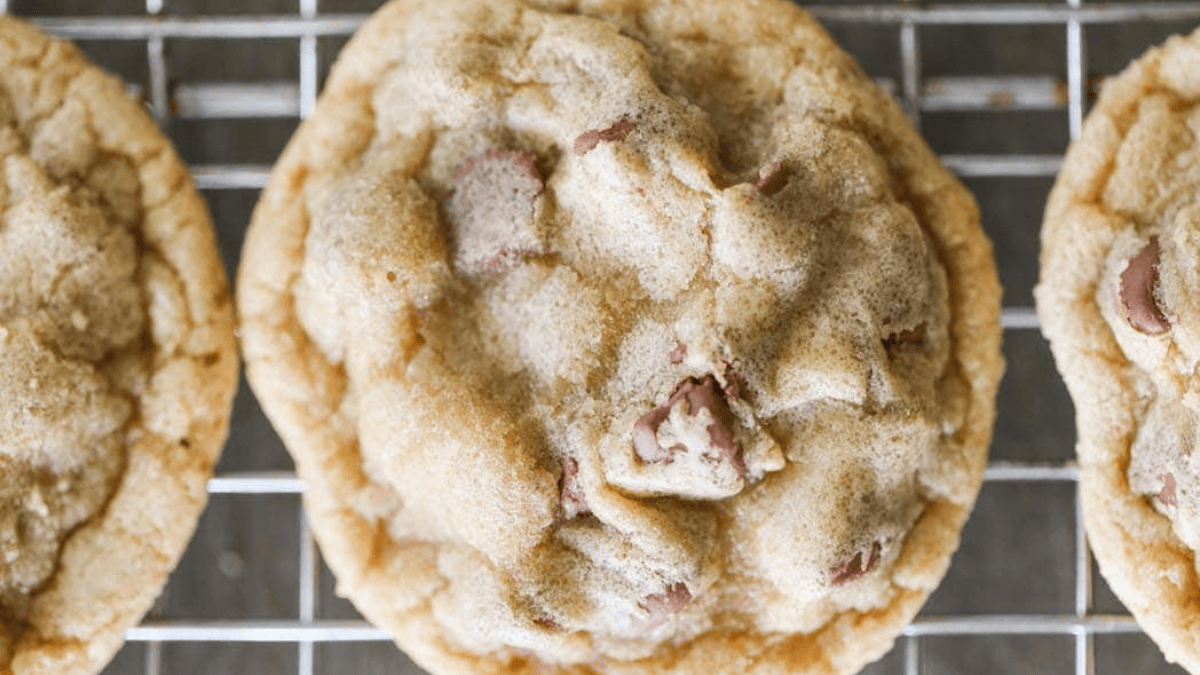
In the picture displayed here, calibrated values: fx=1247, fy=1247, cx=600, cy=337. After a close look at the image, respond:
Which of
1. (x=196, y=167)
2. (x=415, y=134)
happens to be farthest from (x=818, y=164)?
(x=196, y=167)

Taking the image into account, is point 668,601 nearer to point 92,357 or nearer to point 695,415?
point 695,415

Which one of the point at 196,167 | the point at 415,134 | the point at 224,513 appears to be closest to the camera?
the point at 415,134

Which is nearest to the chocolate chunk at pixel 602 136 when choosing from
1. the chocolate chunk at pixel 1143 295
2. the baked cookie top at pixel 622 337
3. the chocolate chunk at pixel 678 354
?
the baked cookie top at pixel 622 337

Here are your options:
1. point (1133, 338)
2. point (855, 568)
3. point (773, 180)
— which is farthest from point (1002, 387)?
point (773, 180)

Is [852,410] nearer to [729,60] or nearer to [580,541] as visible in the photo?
[580,541]

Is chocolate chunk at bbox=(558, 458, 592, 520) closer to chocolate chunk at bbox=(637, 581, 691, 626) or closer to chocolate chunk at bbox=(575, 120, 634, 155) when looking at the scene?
chocolate chunk at bbox=(637, 581, 691, 626)

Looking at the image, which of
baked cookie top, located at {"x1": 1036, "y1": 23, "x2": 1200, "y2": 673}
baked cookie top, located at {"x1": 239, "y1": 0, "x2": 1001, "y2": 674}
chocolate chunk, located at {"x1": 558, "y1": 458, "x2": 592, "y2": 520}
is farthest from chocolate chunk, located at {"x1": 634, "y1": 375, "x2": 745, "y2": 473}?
baked cookie top, located at {"x1": 1036, "y1": 23, "x2": 1200, "y2": 673}
